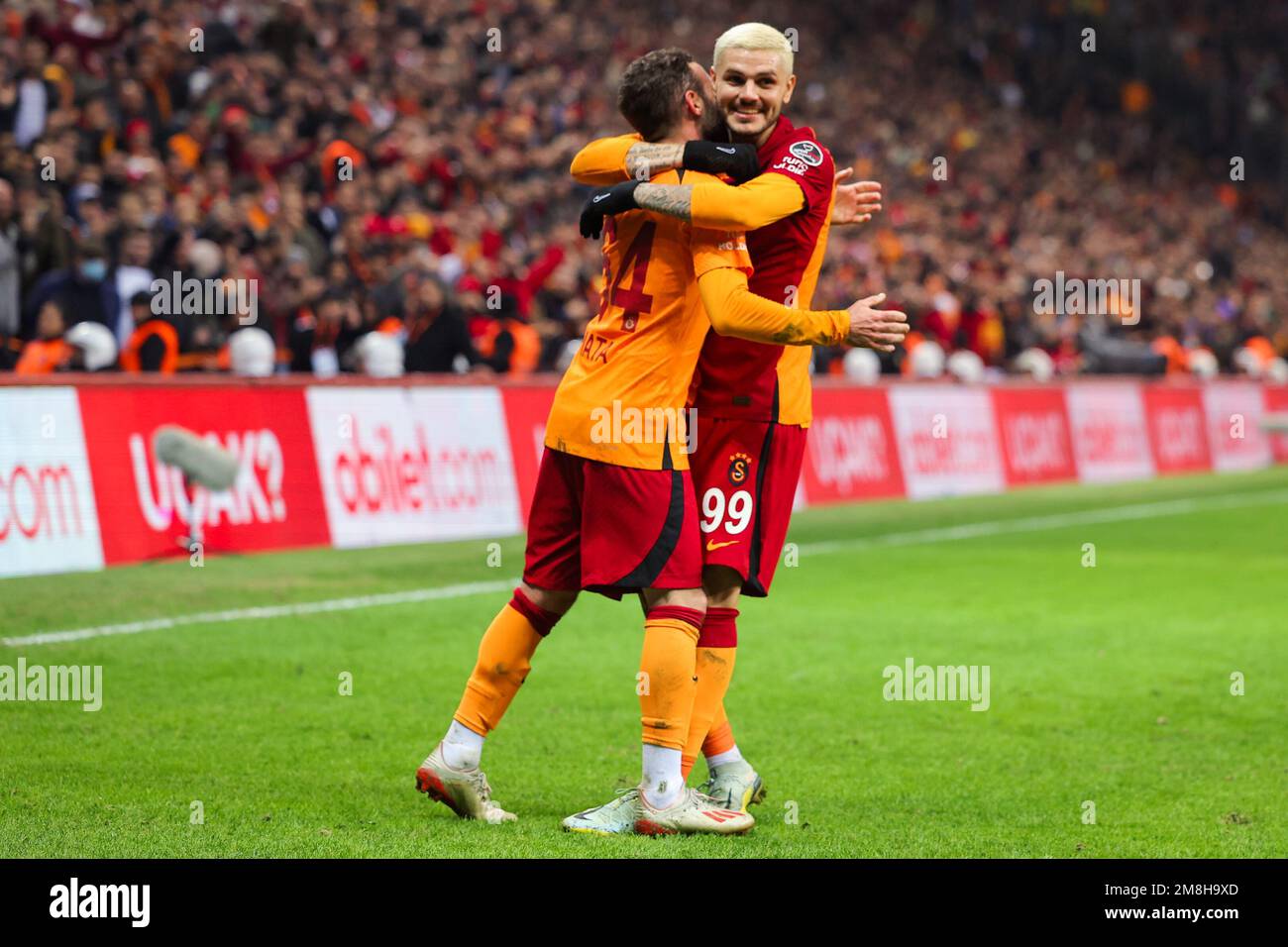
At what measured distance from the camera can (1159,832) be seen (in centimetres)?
604

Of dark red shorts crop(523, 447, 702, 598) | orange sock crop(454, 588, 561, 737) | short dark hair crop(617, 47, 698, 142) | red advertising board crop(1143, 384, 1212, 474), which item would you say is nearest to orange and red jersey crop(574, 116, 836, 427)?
short dark hair crop(617, 47, 698, 142)

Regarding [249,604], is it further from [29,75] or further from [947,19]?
[947,19]

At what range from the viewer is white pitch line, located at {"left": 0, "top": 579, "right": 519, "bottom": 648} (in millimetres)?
9734

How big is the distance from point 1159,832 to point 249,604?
654cm

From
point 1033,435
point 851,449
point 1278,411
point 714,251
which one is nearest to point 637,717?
point 714,251

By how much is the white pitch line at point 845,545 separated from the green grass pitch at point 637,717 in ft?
0.58

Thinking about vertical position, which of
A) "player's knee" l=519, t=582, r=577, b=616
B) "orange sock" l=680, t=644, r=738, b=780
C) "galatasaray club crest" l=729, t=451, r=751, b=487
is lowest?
"orange sock" l=680, t=644, r=738, b=780

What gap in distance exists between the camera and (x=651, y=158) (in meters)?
5.66

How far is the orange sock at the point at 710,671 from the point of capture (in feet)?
19.9

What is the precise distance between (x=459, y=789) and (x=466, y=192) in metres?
16.5

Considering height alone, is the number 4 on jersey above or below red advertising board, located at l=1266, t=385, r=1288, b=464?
above

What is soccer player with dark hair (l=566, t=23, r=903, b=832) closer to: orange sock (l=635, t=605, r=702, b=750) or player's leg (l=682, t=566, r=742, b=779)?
player's leg (l=682, t=566, r=742, b=779)

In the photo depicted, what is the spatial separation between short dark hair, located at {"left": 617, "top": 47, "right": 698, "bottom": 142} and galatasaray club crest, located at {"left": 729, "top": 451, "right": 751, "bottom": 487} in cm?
103

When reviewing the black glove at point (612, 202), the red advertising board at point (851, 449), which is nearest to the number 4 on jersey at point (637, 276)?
the black glove at point (612, 202)
